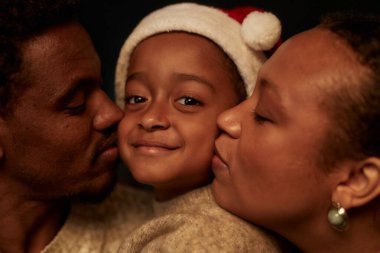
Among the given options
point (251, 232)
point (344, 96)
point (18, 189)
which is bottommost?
point (18, 189)

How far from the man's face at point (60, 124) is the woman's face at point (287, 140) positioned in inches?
16.4

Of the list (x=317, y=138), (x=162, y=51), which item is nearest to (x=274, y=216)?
(x=317, y=138)

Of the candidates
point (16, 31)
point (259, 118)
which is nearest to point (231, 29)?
point (259, 118)

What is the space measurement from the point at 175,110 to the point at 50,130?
339mm

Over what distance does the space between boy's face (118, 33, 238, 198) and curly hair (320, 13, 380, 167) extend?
0.39 meters

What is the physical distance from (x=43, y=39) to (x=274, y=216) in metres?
0.73

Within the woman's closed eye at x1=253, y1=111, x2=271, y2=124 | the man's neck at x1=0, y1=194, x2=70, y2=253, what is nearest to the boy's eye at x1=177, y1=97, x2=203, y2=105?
the woman's closed eye at x1=253, y1=111, x2=271, y2=124

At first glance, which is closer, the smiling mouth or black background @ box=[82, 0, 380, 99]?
the smiling mouth

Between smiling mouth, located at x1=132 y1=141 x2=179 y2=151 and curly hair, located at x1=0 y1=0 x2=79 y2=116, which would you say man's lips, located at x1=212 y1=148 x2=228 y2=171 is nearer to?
smiling mouth, located at x1=132 y1=141 x2=179 y2=151

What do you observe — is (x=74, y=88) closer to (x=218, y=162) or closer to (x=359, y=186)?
(x=218, y=162)

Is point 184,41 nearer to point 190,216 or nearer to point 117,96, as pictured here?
point 117,96

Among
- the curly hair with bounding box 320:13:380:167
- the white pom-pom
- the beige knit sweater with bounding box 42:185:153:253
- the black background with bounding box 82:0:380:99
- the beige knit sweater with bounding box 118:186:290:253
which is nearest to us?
the curly hair with bounding box 320:13:380:167

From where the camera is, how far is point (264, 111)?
3.74ft

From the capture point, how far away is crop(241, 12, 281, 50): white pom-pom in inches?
53.9
